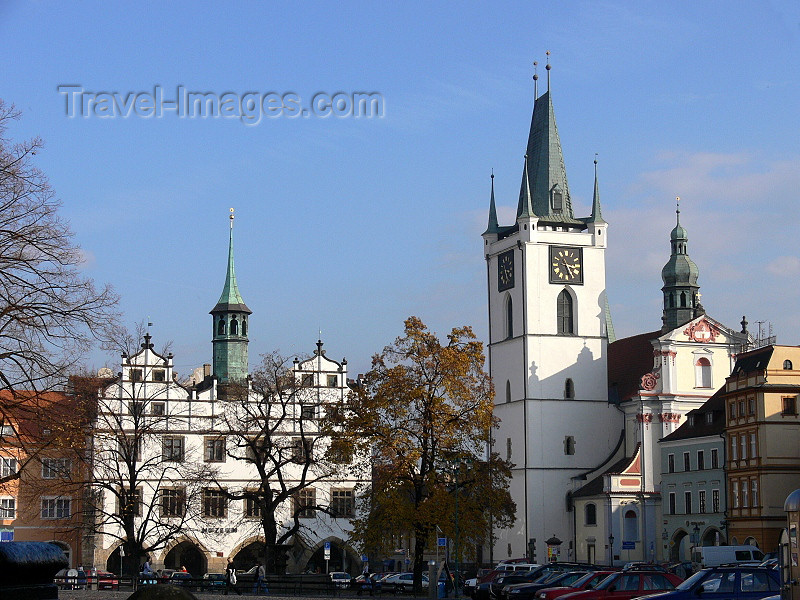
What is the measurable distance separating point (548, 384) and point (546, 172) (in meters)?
15.6

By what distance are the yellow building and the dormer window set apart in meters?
25.5

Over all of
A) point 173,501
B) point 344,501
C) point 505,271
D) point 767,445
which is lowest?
point 344,501

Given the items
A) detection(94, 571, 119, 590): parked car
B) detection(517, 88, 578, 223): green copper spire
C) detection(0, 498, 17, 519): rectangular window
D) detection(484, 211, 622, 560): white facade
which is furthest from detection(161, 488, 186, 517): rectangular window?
detection(517, 88, 578, 223): green copper spire

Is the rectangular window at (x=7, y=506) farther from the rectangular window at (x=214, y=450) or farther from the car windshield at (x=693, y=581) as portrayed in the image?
the car windshield at (x=693, y=581)

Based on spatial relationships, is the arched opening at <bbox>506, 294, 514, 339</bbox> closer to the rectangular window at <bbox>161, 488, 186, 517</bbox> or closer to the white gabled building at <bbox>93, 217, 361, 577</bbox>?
the white gabled building at <bbox>93, 217, 361, 577</bbox>

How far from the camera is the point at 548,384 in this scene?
87500 millimetres

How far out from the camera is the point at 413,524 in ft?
158

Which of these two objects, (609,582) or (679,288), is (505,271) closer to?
(679,288)

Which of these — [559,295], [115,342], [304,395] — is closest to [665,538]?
[559,295]

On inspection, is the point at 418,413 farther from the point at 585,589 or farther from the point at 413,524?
the point at 585,589

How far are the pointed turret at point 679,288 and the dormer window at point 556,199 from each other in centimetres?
911

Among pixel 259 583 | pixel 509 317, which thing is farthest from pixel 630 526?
pixel 259 583

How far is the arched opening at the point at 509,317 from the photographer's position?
3548 inches

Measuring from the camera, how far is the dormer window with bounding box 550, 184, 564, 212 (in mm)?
91812
